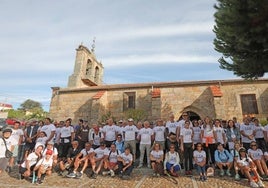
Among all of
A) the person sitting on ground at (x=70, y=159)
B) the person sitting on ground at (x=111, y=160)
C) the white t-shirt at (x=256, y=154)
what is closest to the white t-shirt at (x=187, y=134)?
the white t-shirt at (x=256, y=154)

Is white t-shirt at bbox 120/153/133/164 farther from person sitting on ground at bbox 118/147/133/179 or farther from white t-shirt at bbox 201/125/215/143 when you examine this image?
white t-shirt at bbox 201/125/215/143

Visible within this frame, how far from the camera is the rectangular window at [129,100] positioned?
16.4 metres

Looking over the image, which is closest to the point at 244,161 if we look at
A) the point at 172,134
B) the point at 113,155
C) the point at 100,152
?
the point at 172,134

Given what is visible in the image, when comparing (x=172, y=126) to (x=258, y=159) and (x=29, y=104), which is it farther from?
(x=29, y=104)

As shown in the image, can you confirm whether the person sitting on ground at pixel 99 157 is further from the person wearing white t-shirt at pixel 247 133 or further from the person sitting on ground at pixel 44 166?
the person wearing white t-shirt at pixel 247 133

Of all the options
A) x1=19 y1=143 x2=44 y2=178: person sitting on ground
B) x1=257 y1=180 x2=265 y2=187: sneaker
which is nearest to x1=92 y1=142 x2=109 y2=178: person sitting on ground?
x1=19 y1=143 x2=44 y2=178: person sitting on ground

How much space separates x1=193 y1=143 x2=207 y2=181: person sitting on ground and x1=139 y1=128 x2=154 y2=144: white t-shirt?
5.75 feet

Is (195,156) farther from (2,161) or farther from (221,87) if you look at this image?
(221,87)

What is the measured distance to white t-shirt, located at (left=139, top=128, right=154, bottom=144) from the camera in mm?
7500

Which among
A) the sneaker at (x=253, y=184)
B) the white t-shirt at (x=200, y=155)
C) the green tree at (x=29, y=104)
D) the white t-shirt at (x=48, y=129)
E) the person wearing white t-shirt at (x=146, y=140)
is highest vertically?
the green tree at (x=29, y=104)

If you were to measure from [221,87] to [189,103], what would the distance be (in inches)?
106

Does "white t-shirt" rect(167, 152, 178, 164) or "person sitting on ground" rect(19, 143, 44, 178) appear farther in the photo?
"white t-shirt" rect(167, 152, 178, 164)

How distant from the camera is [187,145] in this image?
679cm

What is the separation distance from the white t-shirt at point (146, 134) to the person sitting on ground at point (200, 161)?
1.75 m
